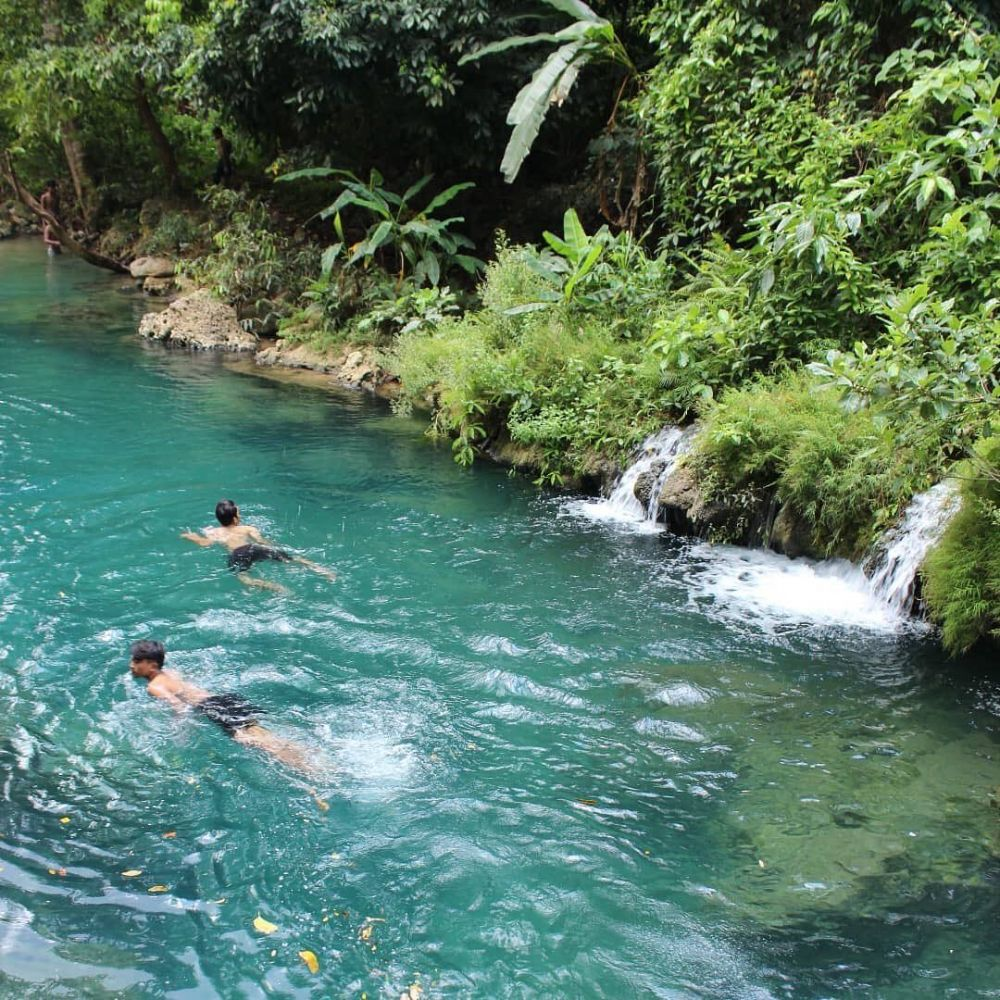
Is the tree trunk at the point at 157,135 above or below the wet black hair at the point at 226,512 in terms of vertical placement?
above

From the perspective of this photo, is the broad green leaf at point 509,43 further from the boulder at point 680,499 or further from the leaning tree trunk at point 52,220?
the leaning tree trunk at point 52,220

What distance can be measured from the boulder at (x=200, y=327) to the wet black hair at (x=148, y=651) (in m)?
13.1

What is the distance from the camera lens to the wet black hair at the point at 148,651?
6906 millimetres

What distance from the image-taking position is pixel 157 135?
2467 cm

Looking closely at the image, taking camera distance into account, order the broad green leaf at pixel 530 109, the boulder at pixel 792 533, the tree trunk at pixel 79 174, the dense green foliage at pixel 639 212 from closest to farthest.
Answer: the dense green foliage at pixel 639 212 → the boulder at pixel 792 533 → the broad green leaf at pixel 530 109 → the tree trunk at pixel 79 174

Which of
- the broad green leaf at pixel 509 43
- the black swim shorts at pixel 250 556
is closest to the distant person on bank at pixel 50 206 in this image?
the broad green leaf at pixel 509 43

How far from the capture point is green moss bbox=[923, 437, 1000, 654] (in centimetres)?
723

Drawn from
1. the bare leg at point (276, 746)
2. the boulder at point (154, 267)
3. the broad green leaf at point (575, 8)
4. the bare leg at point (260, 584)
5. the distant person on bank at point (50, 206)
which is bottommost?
the bare leg at point (276, 746)

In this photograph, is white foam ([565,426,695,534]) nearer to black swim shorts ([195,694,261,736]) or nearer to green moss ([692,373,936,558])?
green moss ([692,373,936,558])

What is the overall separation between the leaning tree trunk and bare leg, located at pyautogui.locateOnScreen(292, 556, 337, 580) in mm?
16790

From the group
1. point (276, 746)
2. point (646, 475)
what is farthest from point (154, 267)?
point (276, 746)

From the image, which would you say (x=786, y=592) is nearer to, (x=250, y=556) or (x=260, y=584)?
(x=260, y=584)

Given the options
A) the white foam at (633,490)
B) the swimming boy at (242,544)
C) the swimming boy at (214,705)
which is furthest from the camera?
the white foam at (633,490)

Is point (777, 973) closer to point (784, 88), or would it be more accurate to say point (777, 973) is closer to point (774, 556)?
point (774, 556)
